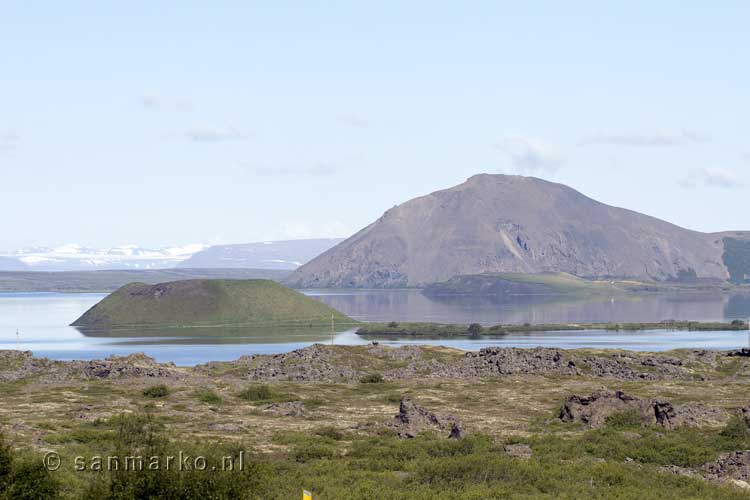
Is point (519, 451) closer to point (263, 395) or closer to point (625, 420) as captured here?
point (625, 420)

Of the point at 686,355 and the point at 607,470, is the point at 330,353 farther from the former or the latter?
the point at 607,470

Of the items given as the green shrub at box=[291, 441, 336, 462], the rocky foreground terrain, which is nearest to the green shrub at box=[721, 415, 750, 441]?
the rocky foreground terrain

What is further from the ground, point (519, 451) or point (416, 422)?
point (416, 422)

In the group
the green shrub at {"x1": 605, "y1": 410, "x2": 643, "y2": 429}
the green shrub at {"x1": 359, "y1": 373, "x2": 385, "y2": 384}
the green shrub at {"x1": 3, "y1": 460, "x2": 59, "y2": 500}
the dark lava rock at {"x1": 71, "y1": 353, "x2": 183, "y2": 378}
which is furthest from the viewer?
the green shrub at {"x1": 359, "y1": 373, "x2": 385, "y2": 384}

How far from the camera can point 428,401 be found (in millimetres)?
79312

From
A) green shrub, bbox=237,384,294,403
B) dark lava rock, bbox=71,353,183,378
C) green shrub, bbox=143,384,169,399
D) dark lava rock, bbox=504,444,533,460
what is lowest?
dark lava rock, bbox=504,444,533,460

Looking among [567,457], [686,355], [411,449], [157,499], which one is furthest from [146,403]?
[686,355]

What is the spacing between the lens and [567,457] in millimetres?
53406

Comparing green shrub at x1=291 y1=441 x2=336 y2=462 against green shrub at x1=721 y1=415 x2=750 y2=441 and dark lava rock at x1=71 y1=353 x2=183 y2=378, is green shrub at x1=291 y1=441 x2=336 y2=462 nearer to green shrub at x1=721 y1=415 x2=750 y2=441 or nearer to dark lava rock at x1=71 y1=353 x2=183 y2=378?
green shrub at x1=721 y1=415 x2=750 y2=441

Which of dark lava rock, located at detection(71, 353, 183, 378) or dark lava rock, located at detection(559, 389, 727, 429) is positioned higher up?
dark lava rock, located at detection(71, 353, 183, 378)

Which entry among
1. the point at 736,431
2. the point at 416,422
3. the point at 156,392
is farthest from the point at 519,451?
the point at 156,392

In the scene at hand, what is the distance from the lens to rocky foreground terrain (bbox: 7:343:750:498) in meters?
56.7

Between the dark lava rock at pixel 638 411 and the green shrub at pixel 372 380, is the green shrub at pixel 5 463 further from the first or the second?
the green shrub at pixel 372 380

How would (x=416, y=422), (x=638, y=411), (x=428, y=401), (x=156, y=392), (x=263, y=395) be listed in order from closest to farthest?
(x=416, y=422), (x=638, y=411), (x=428, y=401), (x=156, y=392), (x=263, y=395)
